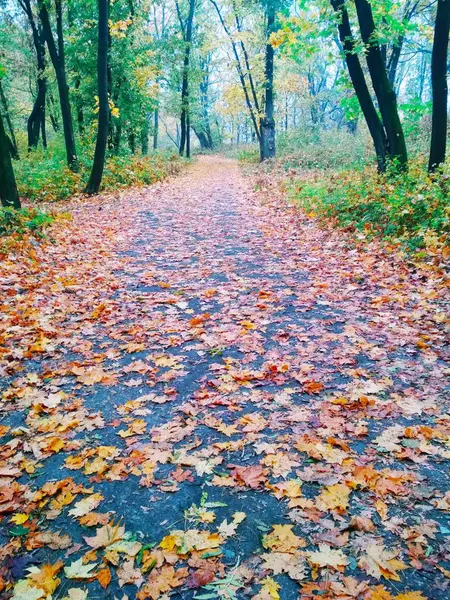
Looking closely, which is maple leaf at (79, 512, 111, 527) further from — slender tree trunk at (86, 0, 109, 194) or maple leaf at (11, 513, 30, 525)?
slender tree trunk at (86, 0, 109, 194)

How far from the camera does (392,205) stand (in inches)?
317

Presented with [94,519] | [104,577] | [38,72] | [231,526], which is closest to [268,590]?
[231,526]

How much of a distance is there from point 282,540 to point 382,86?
10.6 m

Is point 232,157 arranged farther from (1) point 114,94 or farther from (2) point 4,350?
(2) point 4,350

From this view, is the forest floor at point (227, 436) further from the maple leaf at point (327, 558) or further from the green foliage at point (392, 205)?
the green foliage at point (392, 205)

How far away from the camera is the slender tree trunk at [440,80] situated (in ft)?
26.9

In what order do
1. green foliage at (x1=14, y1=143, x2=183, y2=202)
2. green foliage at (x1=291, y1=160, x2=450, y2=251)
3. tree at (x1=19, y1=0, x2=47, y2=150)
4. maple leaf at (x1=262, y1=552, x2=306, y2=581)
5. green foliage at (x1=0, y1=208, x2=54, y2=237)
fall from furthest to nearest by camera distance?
tree at (x1=19, y1=0, x2=47, y2=150) < green foliage at (x1=14, y1=143, x2=183, y2=202) < green foliage at (x1=0, y1=208, x2=54, y2=237) < green foliage at (x1=291, y1=160, x2=450, y2=251) < maple leaf at (x1=262, y1=552, x2=306, y2=581)

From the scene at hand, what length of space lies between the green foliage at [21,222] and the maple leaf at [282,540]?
7.77 meters

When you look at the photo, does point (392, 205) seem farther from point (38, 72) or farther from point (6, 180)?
point (38, 72)

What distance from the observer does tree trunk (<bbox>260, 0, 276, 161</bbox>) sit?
19.3m

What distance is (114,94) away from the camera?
19.9m

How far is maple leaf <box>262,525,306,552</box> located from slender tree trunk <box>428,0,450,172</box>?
872 centimetres

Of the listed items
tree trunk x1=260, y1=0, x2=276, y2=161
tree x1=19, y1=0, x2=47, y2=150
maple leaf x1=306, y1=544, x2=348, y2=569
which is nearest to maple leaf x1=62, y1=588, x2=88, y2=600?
maple leaf x1=306, y1=544, x2=348, y2=569

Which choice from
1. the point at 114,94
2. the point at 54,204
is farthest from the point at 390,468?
the point at 114,94
